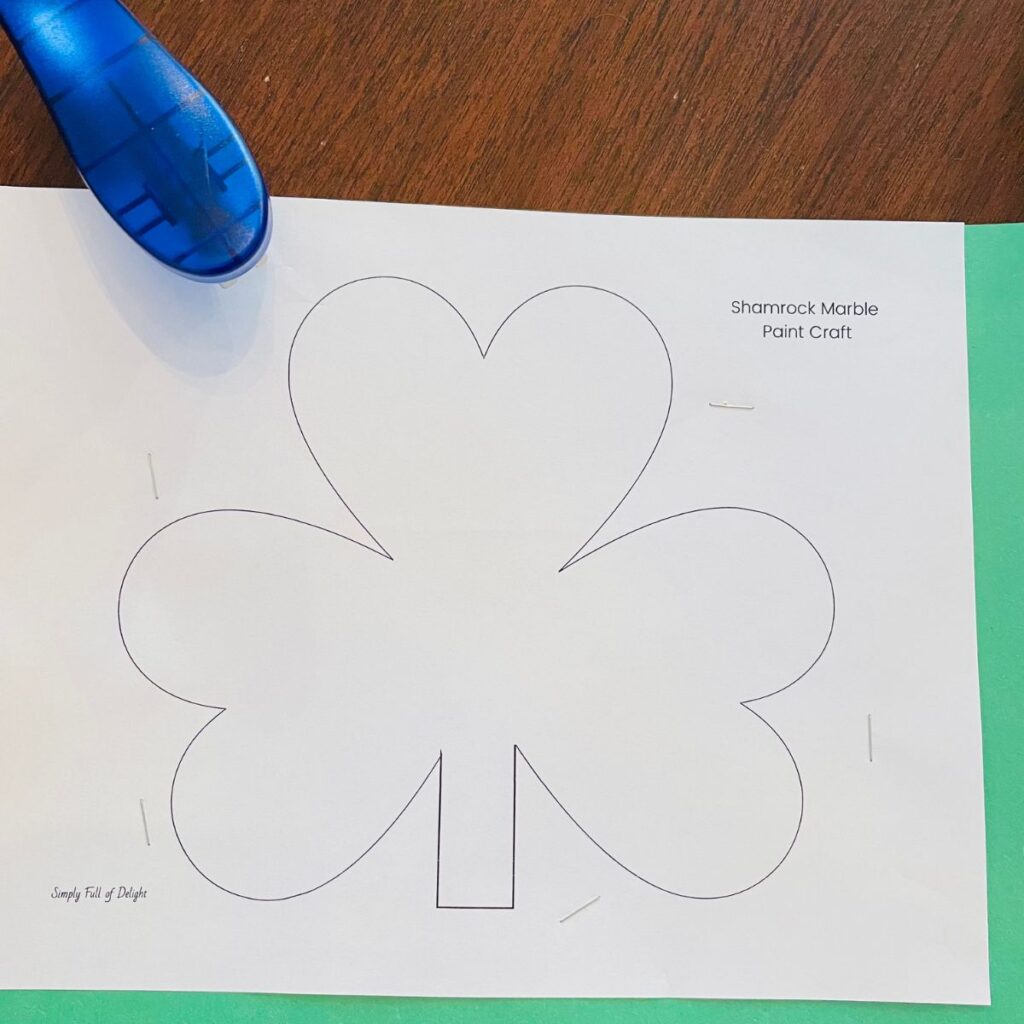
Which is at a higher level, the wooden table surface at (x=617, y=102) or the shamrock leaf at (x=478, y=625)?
the wooden table surface at (x=617, y=102)

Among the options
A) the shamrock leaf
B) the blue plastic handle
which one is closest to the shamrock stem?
the shamrock leaf

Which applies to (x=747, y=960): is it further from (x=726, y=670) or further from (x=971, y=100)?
(x=971, y=100)

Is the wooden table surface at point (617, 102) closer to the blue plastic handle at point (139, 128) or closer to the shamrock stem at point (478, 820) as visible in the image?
the blue plastic handle at point (139, 128)

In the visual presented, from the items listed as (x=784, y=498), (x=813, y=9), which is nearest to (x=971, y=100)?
(x=813, y=9)

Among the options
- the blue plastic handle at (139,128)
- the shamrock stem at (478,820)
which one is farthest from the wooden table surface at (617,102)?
the shamrock stem at (478,820)

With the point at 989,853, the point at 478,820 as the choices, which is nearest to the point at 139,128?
the point at 478,820

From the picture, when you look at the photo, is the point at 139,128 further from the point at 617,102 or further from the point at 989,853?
the point at 989,853
